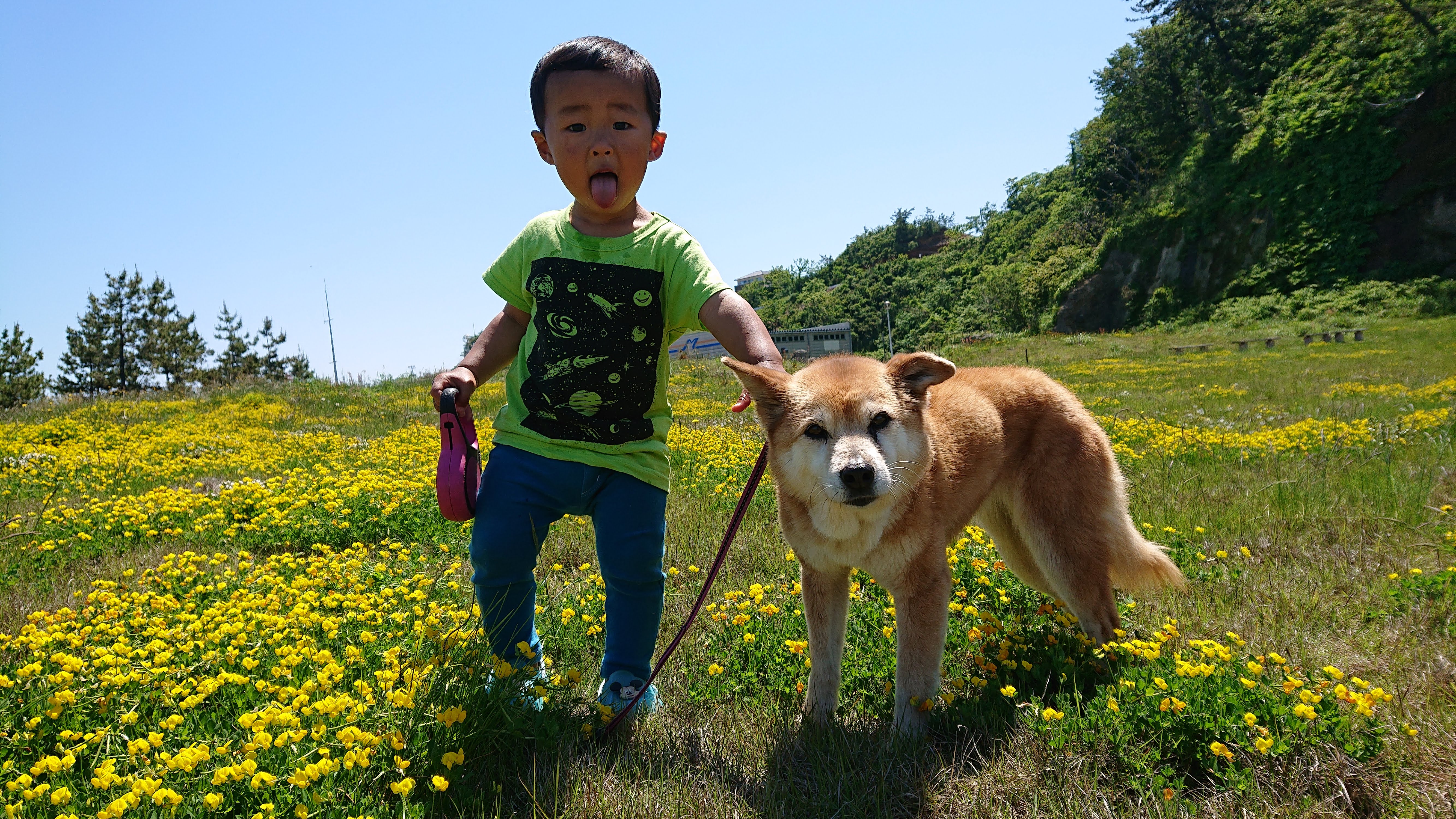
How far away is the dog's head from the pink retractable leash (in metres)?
1.20

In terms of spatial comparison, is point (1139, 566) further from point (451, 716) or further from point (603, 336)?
point (451, 716)

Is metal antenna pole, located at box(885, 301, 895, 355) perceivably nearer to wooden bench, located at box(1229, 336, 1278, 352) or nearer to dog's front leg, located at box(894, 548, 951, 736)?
wooden bench, located at box(1229, 336, 1278, 352)

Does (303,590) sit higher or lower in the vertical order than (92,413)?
lower

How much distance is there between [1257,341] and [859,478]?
1250 inches

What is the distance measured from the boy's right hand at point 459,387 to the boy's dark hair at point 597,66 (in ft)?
3.82

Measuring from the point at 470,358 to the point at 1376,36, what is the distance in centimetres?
5521

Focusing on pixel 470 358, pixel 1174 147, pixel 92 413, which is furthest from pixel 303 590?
pixel 1174 147

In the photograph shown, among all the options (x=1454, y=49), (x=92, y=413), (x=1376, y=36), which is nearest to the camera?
(x=92, y=413)

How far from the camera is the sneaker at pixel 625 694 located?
3.06m

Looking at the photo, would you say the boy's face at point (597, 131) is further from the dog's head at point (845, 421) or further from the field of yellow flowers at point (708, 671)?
the field of yellow flowers at point (708, 671)

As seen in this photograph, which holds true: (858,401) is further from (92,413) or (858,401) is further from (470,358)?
(92,413)

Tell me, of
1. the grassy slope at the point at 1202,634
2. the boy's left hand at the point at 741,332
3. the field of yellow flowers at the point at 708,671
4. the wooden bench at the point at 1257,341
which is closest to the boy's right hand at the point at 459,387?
the field of yellow flowers at the point at 708,671

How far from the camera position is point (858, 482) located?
270 cm

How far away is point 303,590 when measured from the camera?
149 inches
